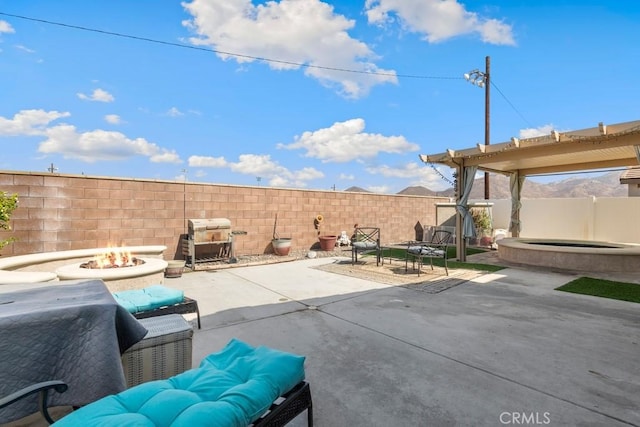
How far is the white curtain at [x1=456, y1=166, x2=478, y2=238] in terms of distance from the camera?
7.83 m

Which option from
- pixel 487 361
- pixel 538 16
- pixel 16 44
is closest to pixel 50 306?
pixel 487 361

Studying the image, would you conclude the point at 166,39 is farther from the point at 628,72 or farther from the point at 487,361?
the point at 628,72

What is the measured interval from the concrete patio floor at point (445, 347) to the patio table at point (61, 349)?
1.06 m

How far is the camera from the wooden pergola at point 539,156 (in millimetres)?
5684

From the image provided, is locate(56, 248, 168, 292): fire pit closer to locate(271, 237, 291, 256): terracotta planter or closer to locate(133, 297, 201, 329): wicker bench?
locate(133, 297, 201, 329): wicker bench

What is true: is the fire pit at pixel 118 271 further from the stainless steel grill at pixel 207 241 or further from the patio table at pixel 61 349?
the patio table at pixel 61 349

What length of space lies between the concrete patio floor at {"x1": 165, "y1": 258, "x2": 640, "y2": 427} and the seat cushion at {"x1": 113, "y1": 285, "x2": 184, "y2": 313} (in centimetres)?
49

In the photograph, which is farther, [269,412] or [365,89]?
[365,89]

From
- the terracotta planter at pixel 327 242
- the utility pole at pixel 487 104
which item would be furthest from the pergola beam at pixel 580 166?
the terracotta planter at pixel 327 242

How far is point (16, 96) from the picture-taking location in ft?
18.4

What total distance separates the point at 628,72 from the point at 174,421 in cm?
1215

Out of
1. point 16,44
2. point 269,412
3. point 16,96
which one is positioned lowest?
point 269,412

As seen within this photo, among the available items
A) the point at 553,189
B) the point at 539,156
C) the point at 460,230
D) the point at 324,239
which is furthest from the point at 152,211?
the point at 553,189

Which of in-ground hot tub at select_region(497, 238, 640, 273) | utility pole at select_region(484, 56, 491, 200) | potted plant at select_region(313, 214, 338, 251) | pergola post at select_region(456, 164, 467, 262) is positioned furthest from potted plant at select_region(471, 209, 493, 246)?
potted plant at select_region(313, 214, 338, 251)
